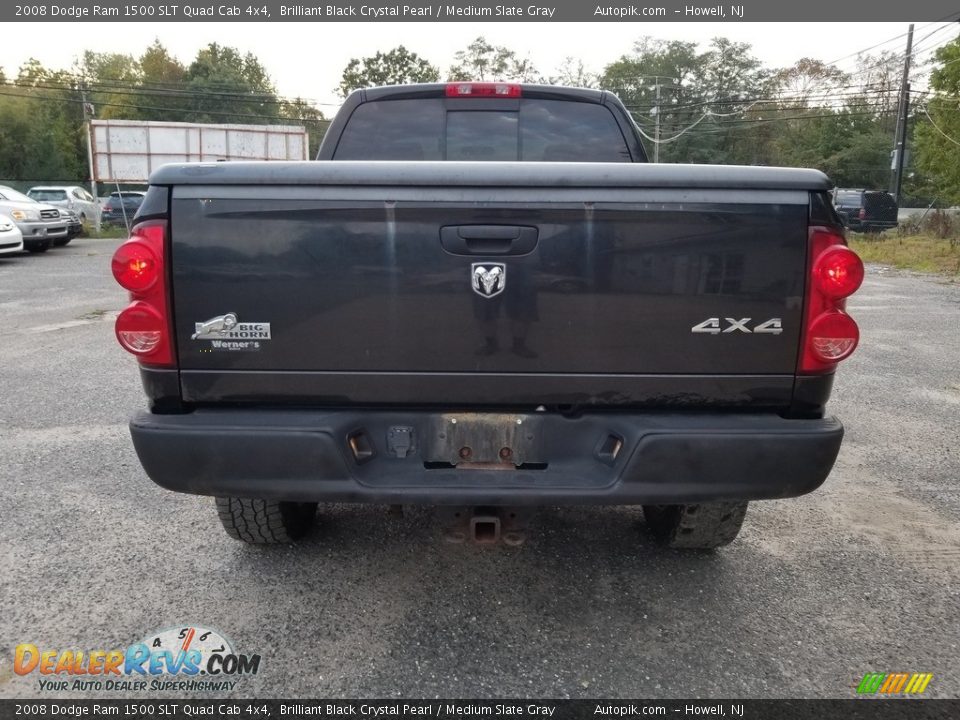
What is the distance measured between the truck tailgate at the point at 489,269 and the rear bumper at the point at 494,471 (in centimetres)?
16

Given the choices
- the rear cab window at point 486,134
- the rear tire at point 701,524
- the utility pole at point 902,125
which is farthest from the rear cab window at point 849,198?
the rear tire at point 701,524

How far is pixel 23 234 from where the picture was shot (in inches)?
622

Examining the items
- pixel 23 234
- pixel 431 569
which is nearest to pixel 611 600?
pixel 431 569

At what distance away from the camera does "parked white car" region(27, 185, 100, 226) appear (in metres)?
24.8

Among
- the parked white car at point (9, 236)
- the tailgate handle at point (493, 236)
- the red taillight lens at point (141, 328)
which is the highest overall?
the tailgate handle at point (493, 236)

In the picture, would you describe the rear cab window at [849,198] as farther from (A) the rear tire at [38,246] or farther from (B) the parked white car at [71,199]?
(B) the parked white car at [71,199]

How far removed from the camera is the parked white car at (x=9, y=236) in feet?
47.1

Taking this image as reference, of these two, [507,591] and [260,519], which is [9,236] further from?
[507,591]

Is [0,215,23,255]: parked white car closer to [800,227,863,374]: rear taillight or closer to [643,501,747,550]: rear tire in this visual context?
[643,501,747,550]: rear tire

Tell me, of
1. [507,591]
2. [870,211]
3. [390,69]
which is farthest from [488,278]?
[390,69]

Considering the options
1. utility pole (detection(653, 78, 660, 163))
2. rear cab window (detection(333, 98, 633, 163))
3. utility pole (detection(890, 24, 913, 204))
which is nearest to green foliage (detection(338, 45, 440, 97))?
utility pole (detection(653, 78, 660, 163))

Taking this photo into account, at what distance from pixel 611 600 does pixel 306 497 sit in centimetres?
129

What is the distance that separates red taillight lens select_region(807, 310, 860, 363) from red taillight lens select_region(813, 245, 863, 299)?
0.25 ft

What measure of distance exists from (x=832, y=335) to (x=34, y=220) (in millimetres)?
18480
